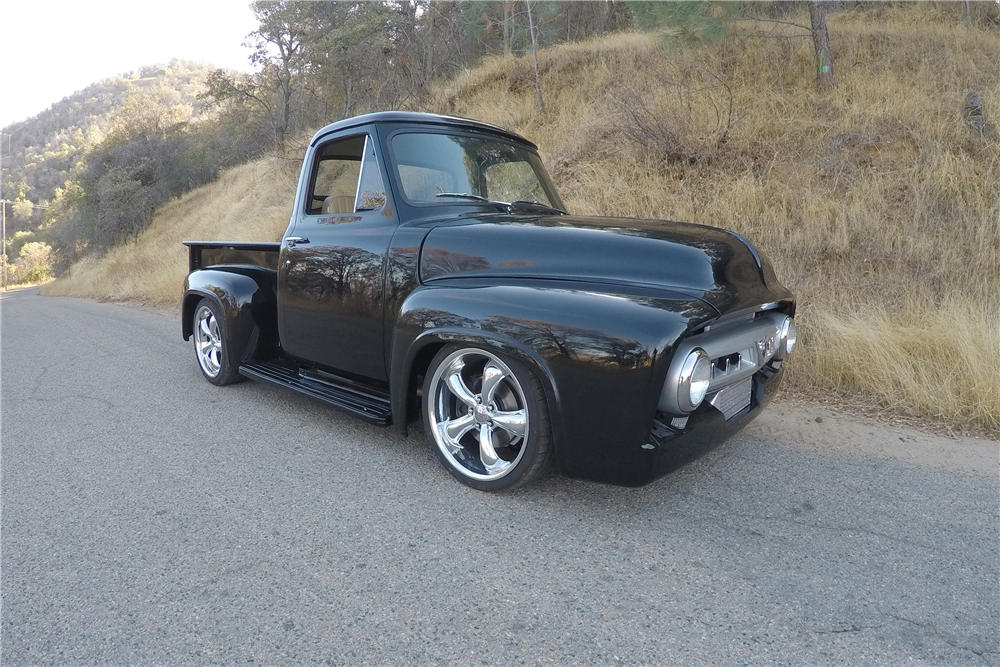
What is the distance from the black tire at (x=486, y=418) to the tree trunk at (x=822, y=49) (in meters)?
9.23

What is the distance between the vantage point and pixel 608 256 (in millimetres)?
2844

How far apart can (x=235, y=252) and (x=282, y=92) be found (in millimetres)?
25231

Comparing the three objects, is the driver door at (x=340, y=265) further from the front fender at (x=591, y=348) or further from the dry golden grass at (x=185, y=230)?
the dry golden grass at (x=185, y=230)

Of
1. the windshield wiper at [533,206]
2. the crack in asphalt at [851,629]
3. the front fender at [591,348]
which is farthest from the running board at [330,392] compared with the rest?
the crack in asphalt at [851,629]

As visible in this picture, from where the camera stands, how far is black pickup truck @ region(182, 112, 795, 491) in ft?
8.18

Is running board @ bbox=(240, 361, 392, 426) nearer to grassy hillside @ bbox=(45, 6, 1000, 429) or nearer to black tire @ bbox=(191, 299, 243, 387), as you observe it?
black tire @ bbox=(191, 299, 243, 387)

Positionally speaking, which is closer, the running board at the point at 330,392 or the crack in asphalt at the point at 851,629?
the crack in asphalt at the point at 851,629

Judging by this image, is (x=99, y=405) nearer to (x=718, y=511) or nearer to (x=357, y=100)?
(x=718, y=511)

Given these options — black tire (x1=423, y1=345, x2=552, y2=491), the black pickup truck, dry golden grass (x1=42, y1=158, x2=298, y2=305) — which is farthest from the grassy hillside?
black tire (x1=423, y1=345, x2=552, y2=491)

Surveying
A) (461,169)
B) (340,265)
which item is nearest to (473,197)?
(461,169)

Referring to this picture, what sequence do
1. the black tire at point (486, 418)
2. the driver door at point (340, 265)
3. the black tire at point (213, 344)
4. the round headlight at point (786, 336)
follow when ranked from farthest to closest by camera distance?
the black tire at point (213, 344)
the driver door at point (340, 265)
the round headlight at point (786, 336)
the black tire at point (486, 418)

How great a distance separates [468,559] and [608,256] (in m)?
1.47

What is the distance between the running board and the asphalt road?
276 millimetres

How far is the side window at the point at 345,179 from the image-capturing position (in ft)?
12.0
